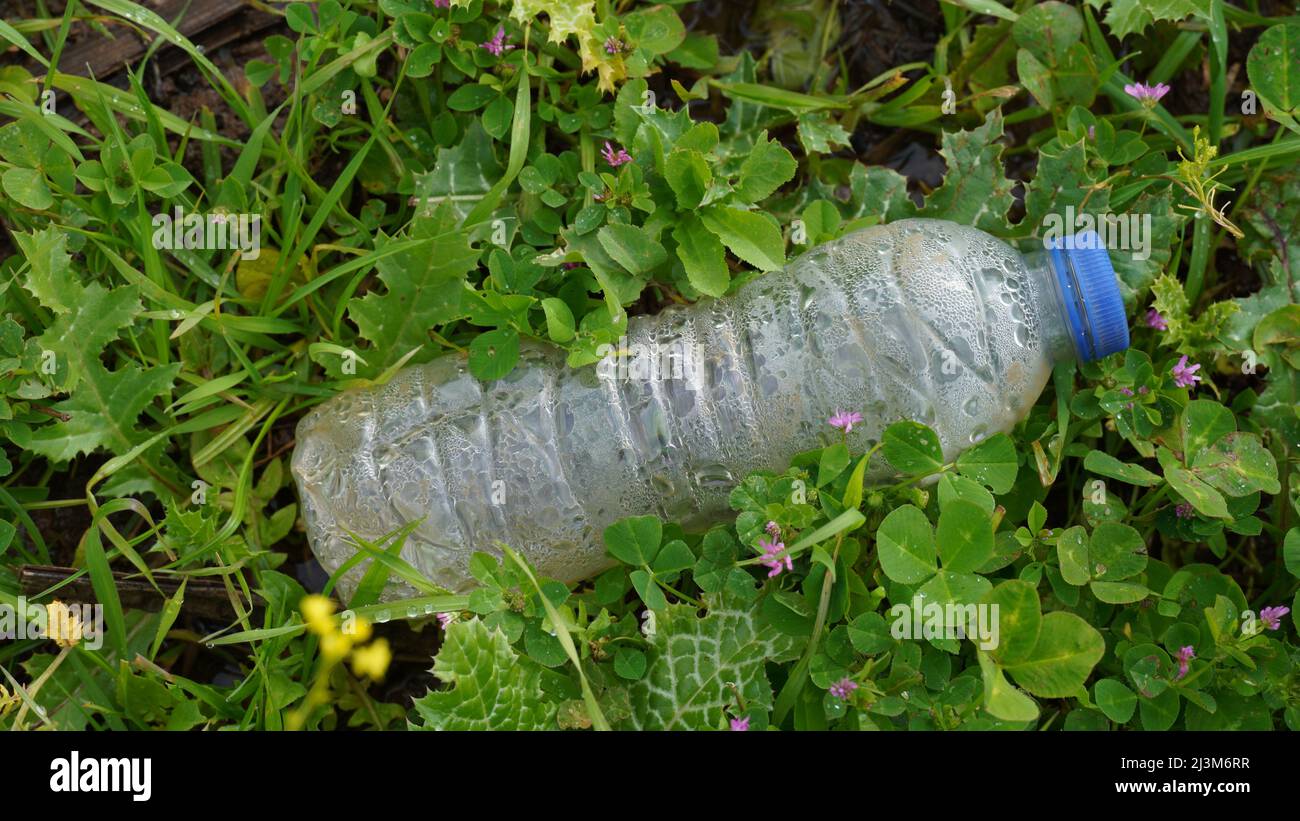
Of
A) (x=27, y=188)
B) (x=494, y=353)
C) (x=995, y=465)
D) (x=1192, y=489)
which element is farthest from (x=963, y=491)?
(x=27, y=188)

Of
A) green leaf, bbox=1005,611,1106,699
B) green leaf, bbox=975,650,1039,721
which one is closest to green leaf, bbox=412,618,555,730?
green leaf, bbox=975,650,1039,721

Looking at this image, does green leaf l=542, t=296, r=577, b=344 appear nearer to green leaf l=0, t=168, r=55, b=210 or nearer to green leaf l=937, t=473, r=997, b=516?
green leaf l=937, t=473, r=997, b=516

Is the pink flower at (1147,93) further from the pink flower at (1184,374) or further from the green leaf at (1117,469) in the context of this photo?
the green leaf at (1117,469)

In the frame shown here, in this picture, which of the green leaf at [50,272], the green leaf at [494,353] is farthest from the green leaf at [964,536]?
the green leaf at [50,272]

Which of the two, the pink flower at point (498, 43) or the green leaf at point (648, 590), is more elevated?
the pink flower at point (498, 43)

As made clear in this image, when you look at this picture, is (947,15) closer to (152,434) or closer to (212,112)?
(212,112)
